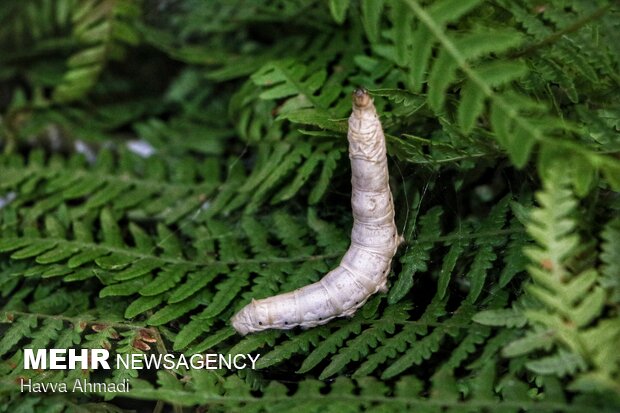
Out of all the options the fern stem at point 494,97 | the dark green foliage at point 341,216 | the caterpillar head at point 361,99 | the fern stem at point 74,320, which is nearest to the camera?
the fern stem at point 494,97

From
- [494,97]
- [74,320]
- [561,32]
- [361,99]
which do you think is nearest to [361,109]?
[361,99]

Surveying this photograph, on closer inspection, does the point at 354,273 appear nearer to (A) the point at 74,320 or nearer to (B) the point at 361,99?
(B) the point at 361,99

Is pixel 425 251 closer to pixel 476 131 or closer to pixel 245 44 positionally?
pixel 476 131

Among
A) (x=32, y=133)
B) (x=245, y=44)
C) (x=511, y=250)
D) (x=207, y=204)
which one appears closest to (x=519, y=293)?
(x=511, y=250)

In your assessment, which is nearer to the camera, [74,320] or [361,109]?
[361,109]

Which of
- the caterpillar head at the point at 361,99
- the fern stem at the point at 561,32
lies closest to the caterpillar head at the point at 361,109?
the caterpillar head at the point at 361,99

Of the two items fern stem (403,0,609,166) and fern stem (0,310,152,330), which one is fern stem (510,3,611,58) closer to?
fern stem (403,0,609,166)

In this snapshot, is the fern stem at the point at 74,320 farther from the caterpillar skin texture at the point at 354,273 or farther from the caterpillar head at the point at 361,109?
the caterpillar head at the point at 361,109
